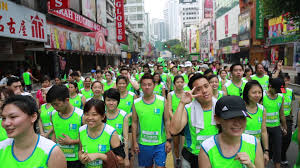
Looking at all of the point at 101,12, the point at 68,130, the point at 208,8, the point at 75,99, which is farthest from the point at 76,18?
the point at 208,8

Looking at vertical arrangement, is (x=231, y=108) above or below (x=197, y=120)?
above

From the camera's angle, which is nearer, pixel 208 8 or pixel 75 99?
pixel 75 99

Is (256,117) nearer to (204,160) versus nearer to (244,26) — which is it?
(204,160)

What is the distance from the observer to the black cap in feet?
6.39

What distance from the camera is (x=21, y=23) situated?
1138 centimetres

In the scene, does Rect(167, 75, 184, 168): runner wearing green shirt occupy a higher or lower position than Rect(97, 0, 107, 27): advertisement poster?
lower

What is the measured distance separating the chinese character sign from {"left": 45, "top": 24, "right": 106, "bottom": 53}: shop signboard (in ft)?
4.55

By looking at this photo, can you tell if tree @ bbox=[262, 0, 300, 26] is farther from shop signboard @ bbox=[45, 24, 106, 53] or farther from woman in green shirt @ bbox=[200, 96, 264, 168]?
shop signboard @ bbox=[45, 24, 106, 53]

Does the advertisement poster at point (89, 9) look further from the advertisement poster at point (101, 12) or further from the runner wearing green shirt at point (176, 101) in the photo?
the runner wearing green shirt at point (176, 101)

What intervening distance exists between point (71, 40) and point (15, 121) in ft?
57.4

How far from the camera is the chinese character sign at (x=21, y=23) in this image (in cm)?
1021

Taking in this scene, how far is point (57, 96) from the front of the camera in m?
3.32

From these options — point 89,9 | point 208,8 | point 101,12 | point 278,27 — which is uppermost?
point 208,8

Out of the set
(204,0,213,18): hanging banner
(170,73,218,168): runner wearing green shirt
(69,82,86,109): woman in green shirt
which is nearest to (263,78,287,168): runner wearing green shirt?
(170,73,218,168): runner wearing green shirt
